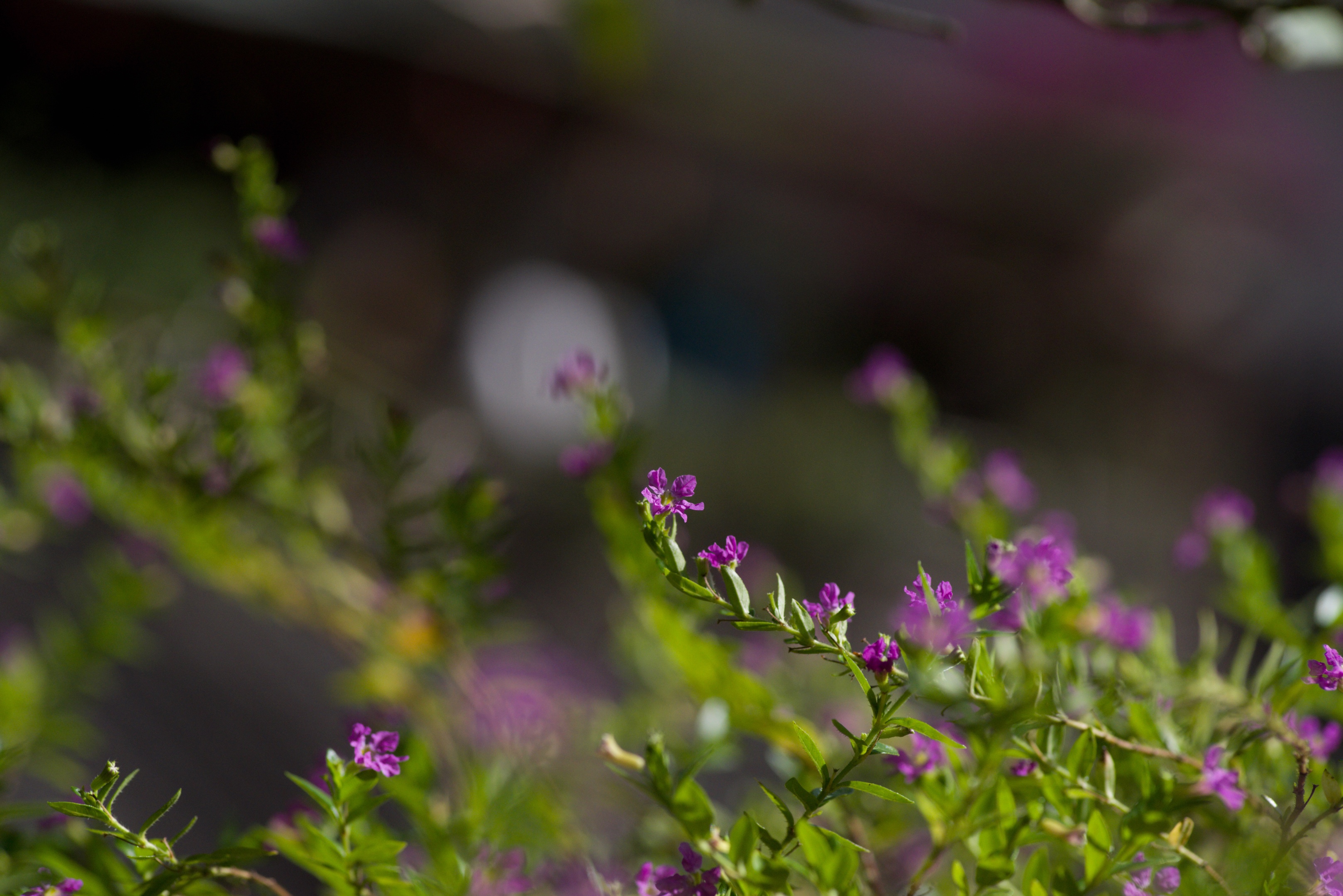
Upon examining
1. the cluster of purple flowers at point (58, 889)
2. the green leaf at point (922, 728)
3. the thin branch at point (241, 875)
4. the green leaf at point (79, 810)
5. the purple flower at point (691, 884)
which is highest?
the green leaf at point (922, 728)

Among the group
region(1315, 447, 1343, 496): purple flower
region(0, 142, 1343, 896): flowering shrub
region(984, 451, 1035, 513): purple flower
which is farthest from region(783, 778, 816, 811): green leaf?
region(1315, 447, 1343, 496): purple flower

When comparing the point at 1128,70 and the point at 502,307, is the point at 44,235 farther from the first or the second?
the point at 1128,70

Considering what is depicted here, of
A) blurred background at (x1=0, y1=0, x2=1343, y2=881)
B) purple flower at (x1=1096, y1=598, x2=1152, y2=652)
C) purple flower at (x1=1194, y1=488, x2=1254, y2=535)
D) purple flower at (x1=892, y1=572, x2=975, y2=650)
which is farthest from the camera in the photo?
blurred background at (x1=0, y1=0, x2=1343, y2=881)

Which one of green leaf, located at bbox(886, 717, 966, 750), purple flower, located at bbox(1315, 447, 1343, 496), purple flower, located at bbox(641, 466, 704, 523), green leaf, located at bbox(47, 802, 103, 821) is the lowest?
green leaf, located at bbox(47, 802, 103, 821)

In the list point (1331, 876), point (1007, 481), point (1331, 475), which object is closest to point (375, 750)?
point (1331, 876)

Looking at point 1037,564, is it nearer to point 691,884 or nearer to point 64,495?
point 691,884

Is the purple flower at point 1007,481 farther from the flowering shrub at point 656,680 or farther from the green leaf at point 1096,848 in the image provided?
the green leaf at point 1096,848

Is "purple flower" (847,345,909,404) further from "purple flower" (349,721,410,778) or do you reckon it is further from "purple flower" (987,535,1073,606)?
"purple flower" (349,721,410,778)

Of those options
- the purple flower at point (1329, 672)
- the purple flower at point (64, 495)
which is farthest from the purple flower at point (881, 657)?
the purple flower at point (64, 495)
